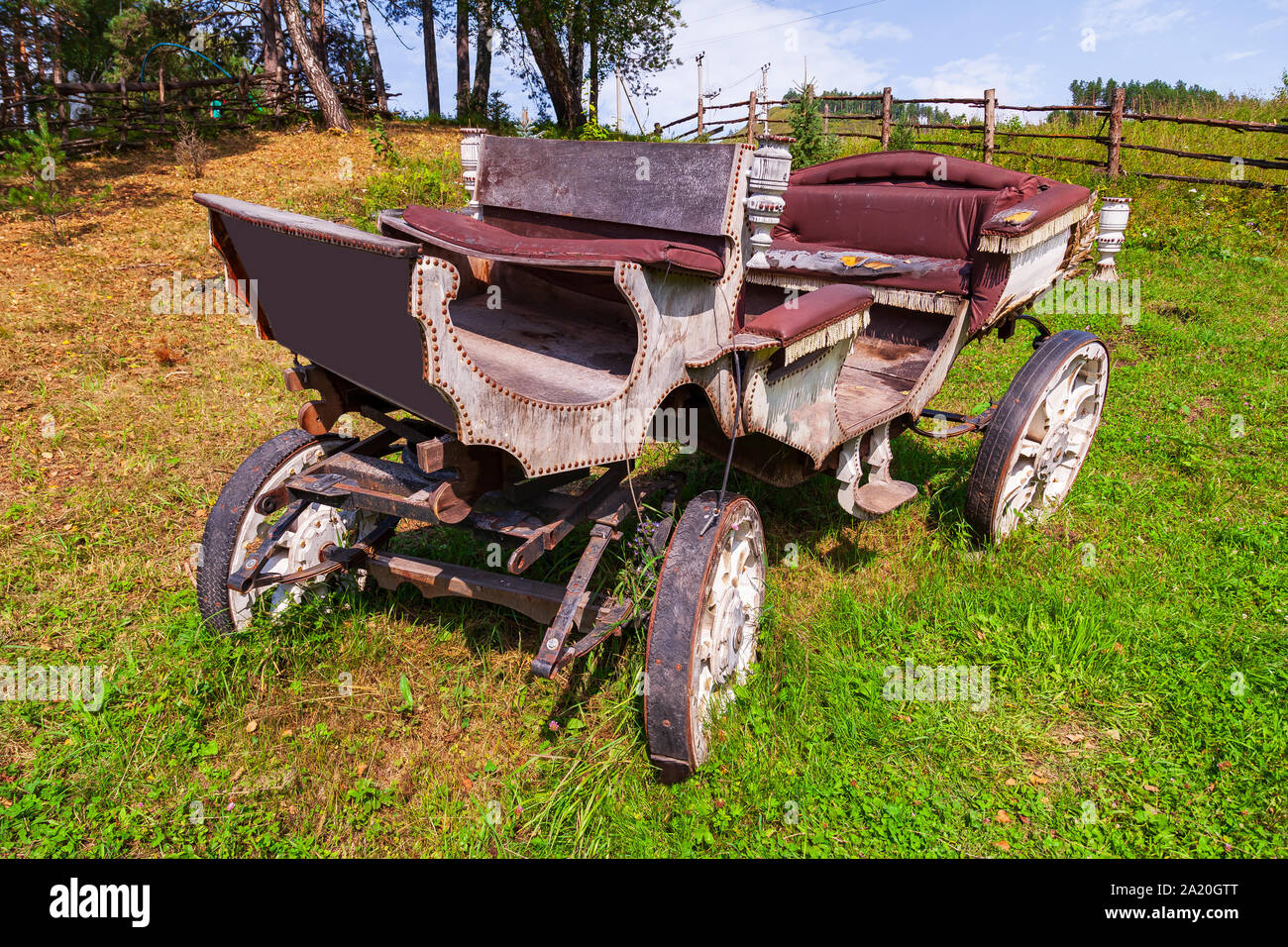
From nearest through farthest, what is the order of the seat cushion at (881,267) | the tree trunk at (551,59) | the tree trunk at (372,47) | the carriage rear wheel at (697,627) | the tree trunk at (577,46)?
the carriage rear wheel at (697,627) → the seat cushion at (881,267) → the tree trunk at (551,59) → the tree trunk at (577,46) → the tree trunk at (372,47)

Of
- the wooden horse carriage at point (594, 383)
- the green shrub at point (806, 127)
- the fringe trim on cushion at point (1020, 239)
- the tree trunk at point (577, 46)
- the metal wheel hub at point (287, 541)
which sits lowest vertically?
the metal wheel hub at point (287, 541)

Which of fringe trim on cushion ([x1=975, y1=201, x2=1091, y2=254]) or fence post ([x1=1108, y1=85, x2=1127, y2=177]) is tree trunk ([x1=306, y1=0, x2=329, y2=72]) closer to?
fence post ([x1=1108, y1=85, x2=1127, y2=177])

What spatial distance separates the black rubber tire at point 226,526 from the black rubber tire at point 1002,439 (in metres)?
3.29

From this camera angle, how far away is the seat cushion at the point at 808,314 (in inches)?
113

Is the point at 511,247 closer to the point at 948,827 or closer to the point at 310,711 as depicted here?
the point at 310,711

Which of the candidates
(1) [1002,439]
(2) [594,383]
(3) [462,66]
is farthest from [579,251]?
(3) [462,66]

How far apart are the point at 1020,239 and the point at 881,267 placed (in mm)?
824

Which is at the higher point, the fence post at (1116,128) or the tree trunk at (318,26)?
the tree trunk at (318,26)

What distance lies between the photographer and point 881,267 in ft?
15.1

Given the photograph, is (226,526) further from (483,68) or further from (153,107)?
(483,68)

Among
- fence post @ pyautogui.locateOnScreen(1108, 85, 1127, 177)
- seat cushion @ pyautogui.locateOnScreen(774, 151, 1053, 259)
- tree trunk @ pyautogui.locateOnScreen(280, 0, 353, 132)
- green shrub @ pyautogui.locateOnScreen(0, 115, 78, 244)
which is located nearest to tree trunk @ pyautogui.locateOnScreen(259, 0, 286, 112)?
tree trunk @ pyautogui.locateOnScreen(280, 0, 353, 132)

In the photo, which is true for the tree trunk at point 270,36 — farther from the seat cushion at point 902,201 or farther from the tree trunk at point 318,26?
the seat cushion at point 902,201

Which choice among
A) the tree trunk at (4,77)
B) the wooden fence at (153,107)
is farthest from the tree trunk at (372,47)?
the tree trunk at (4,77)

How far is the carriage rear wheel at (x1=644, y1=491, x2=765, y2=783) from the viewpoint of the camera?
→ 8.35 ft
